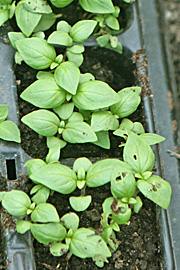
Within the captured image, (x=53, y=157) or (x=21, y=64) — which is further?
(x=21, y=64)

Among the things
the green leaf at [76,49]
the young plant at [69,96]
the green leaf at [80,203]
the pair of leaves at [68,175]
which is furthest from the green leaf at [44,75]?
the green leaf at [80,203]

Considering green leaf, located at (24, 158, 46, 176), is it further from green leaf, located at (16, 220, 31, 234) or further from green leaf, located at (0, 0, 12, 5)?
green leaf, located at (0, 0, 12, 5)

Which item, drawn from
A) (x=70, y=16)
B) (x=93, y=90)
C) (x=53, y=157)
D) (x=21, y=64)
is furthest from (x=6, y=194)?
(x=70, y=16)

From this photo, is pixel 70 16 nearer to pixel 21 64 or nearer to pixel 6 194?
pixel 21 64

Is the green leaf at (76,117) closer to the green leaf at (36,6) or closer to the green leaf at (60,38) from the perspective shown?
the green leaf at (60,38)

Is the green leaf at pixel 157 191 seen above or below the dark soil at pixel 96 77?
below

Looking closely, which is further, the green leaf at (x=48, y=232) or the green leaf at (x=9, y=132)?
the green leaf at (x=9, y=132)

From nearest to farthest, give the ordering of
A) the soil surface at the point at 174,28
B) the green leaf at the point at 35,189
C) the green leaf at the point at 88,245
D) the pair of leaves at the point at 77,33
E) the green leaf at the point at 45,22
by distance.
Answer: the green leaf at the point at 88,245 < the green leaf at the point at 35,189 < the pair of leaves at the point at 77,33 < the green leaf at the point at 45,22 < the soil surface at the point at 174,28
